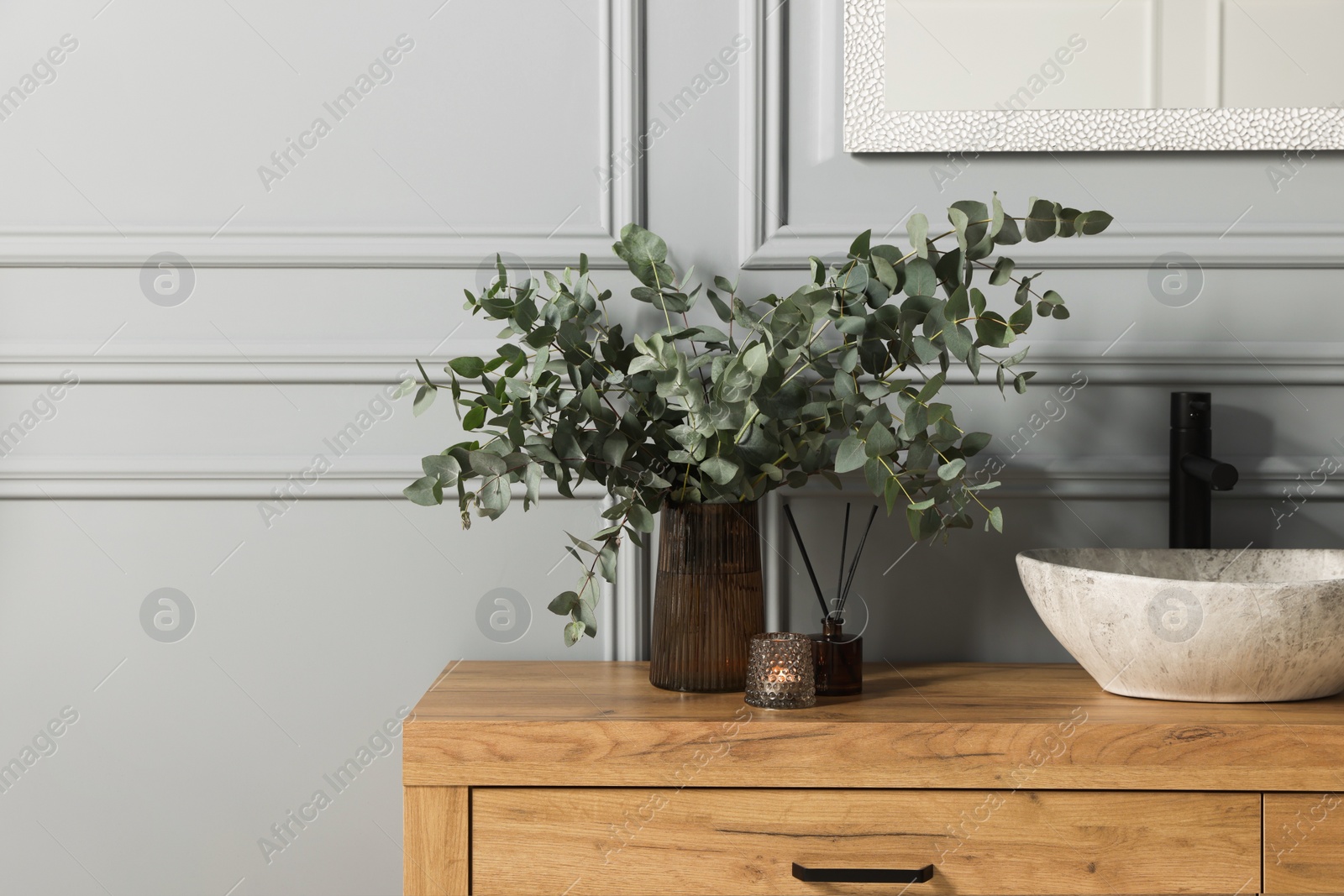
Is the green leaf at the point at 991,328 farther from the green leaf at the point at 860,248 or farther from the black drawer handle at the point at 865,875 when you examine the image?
the black drawer handle at the point at 865,875

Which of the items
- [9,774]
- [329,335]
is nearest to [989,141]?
[329,335]

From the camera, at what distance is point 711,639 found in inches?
35.6

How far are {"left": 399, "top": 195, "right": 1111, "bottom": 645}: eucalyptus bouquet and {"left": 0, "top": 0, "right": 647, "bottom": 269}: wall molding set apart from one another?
16 centimetres

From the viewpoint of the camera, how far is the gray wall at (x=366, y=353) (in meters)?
1.11

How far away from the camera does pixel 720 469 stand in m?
0.82

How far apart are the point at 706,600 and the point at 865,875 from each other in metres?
0.27

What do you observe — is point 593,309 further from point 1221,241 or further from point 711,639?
point 1221,241

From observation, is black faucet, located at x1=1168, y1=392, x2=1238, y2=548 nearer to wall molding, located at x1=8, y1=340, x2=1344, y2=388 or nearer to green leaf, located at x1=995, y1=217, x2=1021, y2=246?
wall molding, located at x1=8, y1=340, x2=1344, y2=388

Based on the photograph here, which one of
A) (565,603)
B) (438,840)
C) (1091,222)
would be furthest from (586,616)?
(1091,222)

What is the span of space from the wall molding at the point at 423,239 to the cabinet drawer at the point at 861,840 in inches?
24.1

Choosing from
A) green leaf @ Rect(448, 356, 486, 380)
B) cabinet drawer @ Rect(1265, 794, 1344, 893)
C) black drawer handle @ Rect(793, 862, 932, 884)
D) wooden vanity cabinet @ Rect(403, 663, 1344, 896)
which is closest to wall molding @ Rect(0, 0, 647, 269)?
green leaf @ Rect(448, 356, 486, 380)

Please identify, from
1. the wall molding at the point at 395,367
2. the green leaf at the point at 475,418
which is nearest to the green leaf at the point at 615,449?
the green leaf at the point at 475,418

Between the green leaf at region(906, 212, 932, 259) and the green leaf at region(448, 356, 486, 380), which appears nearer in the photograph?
the green leaf at region(906, 212, 932, 259)

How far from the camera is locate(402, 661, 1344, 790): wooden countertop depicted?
781 mm
